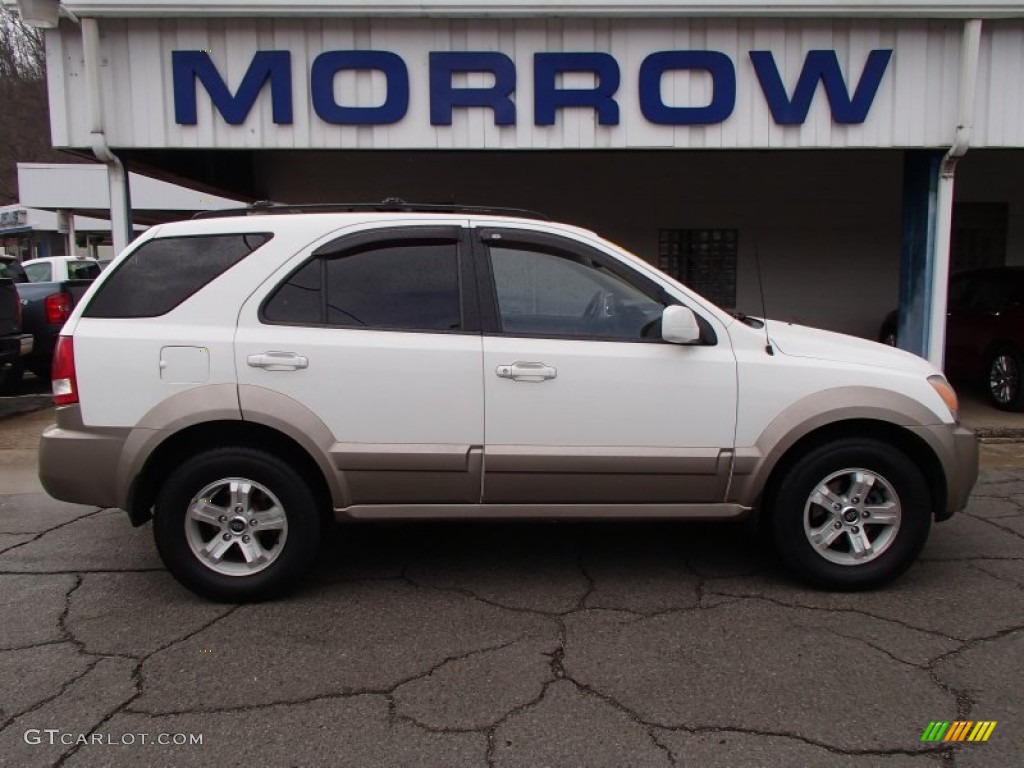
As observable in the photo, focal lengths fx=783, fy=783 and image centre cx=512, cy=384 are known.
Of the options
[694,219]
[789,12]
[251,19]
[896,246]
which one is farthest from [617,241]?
[251,19]

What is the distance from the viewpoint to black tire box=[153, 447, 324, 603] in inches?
143

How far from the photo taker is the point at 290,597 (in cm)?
387

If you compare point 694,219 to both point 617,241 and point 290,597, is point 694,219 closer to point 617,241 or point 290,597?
point 617,241

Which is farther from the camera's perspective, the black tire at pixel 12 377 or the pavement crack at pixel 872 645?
the black tire at pixel 12 377

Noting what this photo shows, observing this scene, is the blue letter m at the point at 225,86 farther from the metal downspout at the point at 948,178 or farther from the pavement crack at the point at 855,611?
the metal downspout at the point at 948,178

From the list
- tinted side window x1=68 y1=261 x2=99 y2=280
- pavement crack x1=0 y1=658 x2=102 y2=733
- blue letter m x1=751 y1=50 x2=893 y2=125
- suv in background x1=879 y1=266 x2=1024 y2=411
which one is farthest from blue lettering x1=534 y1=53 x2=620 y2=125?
tinted side window x1=68 y1=261 x2=99 y2=280

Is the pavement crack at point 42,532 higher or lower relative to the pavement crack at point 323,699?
higher

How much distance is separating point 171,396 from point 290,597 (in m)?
1.14

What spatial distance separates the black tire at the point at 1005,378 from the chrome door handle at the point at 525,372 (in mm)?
6834

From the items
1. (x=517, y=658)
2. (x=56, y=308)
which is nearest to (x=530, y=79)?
Result: (x=517, y=658)

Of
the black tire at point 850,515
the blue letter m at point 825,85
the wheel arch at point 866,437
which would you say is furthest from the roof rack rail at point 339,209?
the blue letter m at point 825,85

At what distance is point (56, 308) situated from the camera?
9.80 m

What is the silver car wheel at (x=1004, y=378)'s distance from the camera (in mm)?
8273

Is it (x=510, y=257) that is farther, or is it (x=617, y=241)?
(x=617, y=241)
